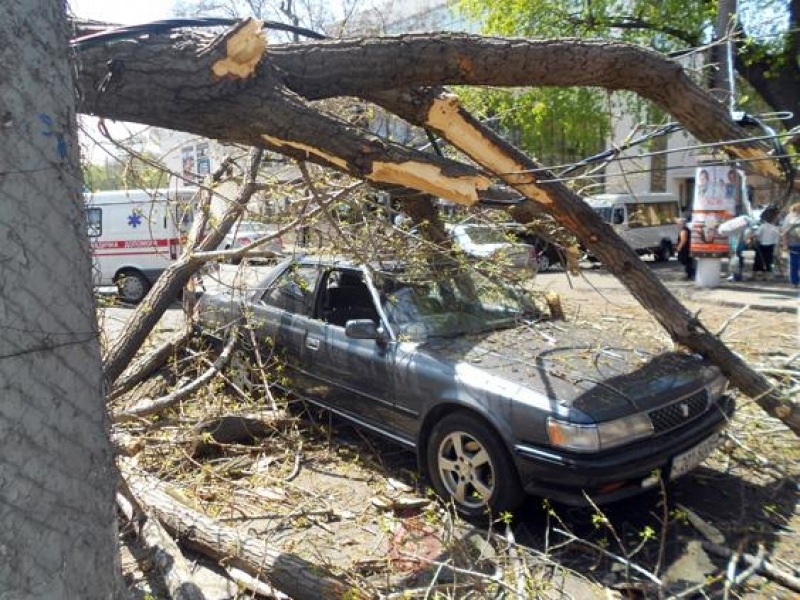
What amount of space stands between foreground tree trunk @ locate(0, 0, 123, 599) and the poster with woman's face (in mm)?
13231

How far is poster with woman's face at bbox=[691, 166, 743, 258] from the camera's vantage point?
12656 millimetres

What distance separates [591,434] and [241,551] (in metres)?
1.90

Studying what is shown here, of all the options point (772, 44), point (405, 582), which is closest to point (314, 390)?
point (405, 582)

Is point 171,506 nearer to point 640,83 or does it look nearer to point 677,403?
point 677,403

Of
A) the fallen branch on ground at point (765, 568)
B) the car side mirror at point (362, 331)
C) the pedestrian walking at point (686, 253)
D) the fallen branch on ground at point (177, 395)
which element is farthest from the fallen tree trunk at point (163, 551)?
the pedestrian walking at point (686, 253)

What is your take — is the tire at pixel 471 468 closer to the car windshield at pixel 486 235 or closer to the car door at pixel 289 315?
the car door at pixel 289 315

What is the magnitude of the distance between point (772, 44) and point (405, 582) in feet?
48.6

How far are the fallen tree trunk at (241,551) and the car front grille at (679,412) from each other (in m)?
1.95

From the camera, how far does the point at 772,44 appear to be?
13672 mm

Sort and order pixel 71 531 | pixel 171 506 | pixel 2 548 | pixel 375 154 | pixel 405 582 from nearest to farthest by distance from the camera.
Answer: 1. pixel 2 548
2. pixel 71 531
3. pixel 375 154
4. pixel 405 582
5. pixel 171 506

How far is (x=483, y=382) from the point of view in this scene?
3.83 metres

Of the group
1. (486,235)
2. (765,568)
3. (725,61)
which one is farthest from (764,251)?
(765,568)

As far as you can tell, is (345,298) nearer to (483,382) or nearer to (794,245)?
(483,382)

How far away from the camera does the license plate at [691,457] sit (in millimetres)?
3672
